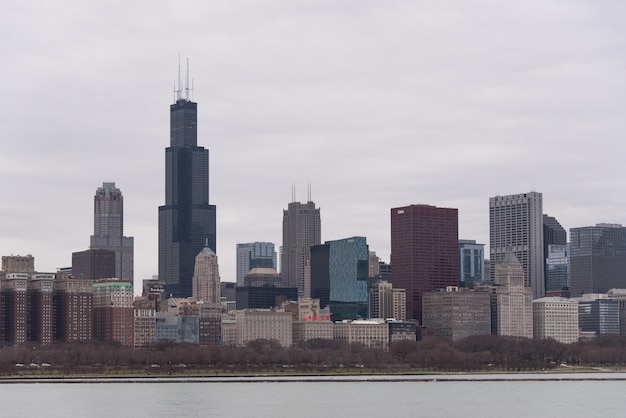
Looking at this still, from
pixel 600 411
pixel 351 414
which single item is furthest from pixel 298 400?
pixel 600 411

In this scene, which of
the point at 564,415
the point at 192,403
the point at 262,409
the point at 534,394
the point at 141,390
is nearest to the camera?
the point at 564,415

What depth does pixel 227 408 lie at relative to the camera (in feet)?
522

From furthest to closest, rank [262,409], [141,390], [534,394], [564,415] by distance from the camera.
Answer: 1. [141,390]
2. [534,394]
3. [262,409]
4. [564,415]

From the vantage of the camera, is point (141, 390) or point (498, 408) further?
point (141, 390)

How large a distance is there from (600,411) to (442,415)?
18.1 metres

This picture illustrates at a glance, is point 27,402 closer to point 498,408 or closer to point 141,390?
point 141,390

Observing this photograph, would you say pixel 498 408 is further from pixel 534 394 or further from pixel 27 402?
pixel 27 402

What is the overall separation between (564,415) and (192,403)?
43177mm

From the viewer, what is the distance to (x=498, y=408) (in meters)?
158

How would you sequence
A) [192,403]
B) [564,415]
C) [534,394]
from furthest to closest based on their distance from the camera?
1. [534,394]
2. [192,403]
3. [564,415]

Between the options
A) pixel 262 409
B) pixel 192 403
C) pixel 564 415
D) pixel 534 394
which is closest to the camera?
pixel 564 415

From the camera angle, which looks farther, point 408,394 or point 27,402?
point 408,394

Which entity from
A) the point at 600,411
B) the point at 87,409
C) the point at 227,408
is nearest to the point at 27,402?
the point at 87,409

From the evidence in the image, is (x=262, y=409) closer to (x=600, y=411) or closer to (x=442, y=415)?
(x=442, y=415)
